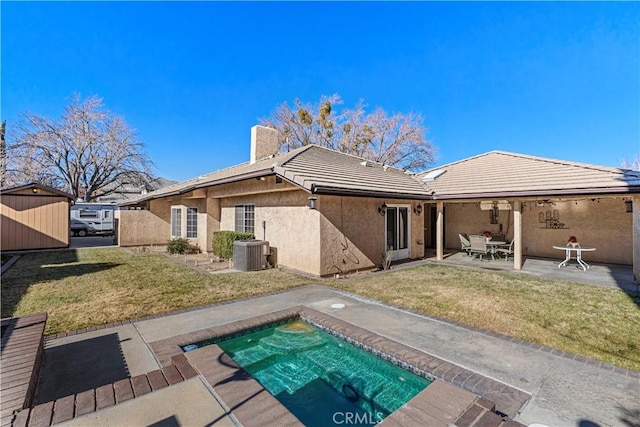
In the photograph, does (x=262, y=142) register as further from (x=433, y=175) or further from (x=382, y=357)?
(x=382, y=357)

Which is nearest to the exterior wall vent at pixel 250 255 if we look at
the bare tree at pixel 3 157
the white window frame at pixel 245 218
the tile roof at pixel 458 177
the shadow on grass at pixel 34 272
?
the white window frame at pixel 245 218

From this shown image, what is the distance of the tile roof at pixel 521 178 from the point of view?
977 cm

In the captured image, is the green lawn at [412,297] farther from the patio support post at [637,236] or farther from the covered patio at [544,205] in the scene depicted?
the covered patio at [544,205]

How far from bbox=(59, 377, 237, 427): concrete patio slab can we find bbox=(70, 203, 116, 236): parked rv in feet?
97.9

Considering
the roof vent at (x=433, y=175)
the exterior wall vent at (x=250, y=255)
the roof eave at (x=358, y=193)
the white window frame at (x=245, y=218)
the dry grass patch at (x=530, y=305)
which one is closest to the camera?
the dry grass patch at (x=530, y=305)

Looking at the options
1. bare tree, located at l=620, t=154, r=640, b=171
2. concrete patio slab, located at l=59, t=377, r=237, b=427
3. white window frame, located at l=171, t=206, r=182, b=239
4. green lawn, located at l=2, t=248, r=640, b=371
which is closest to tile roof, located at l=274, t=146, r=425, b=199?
green lawn, located at l=2, t=248, r=640, b=371

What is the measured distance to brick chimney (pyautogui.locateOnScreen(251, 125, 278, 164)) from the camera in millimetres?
16188

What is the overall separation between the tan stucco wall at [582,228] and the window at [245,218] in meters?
12.3

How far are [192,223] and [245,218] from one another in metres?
6.10

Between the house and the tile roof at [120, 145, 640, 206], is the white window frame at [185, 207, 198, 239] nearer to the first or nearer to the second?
the house

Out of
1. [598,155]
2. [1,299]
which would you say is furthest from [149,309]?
[598,155]

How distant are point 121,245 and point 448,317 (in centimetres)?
2002

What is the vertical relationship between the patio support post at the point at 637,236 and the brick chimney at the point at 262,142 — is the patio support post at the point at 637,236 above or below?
below

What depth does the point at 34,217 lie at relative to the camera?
17.6 metres
